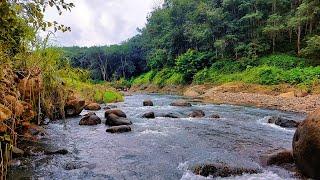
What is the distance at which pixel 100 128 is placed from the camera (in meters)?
17.9

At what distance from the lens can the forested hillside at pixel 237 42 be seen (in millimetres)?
41531

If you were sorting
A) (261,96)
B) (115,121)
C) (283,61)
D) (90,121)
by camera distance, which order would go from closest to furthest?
(115,121), (90,121), (261,96), (283,61)

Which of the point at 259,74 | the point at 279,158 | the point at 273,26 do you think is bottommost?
the point at 279,158

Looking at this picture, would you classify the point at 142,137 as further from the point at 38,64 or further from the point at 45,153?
the point at 38,64

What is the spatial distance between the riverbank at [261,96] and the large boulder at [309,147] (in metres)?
18.0

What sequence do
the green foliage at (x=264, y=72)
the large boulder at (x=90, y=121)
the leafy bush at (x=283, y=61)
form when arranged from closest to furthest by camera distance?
the large boulder at (x=90, y=121)
the green foliage at (x=264, y=72)
the leafy bush at (x=283, y=61)

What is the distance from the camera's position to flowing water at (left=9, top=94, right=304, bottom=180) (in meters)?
10.2

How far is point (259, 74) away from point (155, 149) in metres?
31.5

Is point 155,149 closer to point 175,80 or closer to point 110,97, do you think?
point 110,97

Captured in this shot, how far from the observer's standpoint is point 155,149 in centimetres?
1320

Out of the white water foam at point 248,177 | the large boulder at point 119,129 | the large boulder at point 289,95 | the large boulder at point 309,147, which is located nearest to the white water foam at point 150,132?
the large boulder at point 119,129

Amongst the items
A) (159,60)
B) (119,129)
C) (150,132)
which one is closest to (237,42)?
(159,60)

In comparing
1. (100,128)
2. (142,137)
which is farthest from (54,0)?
(100,128)

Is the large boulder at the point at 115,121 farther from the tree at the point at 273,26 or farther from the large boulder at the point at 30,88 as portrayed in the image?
the tree at the point at 273,26
